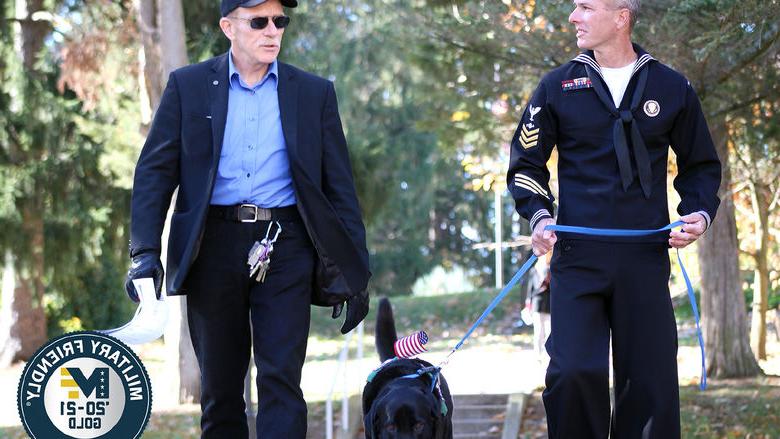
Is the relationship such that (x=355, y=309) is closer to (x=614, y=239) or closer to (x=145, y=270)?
(x=145, y=270)

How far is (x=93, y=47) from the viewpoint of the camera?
12.6 metres

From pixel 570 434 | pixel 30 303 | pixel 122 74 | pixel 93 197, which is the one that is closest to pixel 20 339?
pixel 30 303

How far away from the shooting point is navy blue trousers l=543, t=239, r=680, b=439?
4.12 meters

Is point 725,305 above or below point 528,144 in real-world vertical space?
below

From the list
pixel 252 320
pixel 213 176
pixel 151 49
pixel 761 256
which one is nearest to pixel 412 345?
pixel 252 320

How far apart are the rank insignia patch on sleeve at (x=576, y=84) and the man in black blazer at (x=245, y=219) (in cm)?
102

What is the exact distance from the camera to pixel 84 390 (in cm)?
402

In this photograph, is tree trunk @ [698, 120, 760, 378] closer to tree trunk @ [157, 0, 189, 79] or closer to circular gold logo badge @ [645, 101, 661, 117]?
tree trunk @ [157, 0, 189, 79]

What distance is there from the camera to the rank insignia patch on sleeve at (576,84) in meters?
4.26

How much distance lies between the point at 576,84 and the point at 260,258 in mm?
1426

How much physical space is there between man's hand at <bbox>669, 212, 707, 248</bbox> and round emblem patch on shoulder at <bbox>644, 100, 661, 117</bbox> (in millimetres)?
421

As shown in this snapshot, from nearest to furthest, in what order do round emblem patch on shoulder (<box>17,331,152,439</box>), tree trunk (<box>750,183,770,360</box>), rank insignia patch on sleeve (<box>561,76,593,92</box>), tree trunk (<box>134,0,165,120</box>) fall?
round emblem patch on shoulder (<box>17,331,152,439</box>) → rank insignia patch on sleeve (<box>561,76,593,92</box>) → tree trunk (<box>134,0,165,120</box>) → tree trunk (<box>750,183,770,360</box>)

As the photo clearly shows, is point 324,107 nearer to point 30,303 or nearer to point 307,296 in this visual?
point 307,296

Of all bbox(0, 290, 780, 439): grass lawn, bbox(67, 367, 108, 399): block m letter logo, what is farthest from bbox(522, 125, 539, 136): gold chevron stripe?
bbox(0, 290, 780, 439): grass lawn
